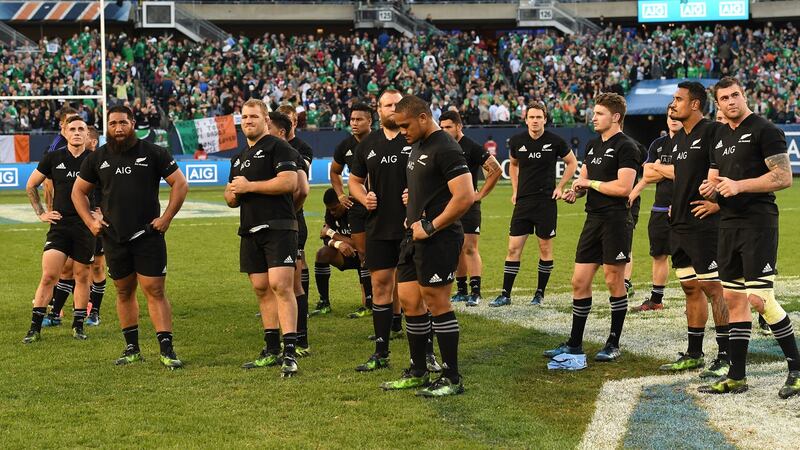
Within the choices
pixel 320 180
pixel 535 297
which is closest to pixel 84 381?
pixel 535 297

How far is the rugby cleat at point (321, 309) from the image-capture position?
12023mm

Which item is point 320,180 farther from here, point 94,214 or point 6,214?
point 94,214

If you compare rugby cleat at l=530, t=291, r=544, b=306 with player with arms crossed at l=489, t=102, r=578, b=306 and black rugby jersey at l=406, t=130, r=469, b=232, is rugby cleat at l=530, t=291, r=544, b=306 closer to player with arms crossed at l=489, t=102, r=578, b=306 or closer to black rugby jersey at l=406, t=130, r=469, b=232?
player with arms crossed at l=489, t=102, r=578, b=306

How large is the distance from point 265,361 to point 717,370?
11.8 feet

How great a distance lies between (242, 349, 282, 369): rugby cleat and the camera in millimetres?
9036

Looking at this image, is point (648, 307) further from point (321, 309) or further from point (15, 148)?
point (15, 148)

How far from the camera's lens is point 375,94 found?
41094mm

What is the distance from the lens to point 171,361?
9102 millimetres

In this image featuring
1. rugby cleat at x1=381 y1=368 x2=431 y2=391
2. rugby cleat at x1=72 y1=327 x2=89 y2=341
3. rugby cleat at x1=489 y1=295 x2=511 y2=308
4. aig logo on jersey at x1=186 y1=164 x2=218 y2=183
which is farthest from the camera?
aig logo on jersey at x1=186 y1=164 x2=218 y2=183

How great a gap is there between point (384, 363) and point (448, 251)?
150 centimetres

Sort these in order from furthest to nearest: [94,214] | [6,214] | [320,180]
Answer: [320,180]
[6,214]
[94,214]

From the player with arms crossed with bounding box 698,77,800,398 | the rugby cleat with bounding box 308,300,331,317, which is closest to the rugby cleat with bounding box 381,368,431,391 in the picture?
the player with arms crossed with bounding box 698,77,800,398

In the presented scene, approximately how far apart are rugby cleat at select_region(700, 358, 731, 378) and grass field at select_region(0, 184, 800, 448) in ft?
1.47

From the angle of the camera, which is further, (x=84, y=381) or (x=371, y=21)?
(x=371, y=21)
